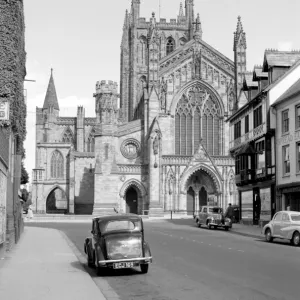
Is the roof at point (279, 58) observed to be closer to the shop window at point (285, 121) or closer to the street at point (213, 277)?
the shop window at point (285, 121)

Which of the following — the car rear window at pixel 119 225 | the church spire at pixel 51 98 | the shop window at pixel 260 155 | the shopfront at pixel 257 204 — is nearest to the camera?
the car rear window at pixel 119 225

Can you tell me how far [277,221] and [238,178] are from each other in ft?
62.8

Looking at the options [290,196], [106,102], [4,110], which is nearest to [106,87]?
[106,102]

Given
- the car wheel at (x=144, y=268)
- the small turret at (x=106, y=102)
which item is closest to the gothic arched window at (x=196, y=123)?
the small turret at (x=106, y=102)

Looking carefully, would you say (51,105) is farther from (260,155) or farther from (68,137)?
(260,155)

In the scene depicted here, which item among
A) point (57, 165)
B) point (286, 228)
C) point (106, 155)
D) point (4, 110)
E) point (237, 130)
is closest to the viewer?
point (4, 110)

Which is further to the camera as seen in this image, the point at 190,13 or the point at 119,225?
the point at 190,13

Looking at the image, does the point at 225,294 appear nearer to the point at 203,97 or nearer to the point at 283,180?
the point at 283,180

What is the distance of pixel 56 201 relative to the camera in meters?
79.4

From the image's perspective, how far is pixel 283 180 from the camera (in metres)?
35.9

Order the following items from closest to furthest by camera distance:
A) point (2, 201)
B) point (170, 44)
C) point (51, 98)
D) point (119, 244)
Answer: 1. point (119, 244)
2. point (2, 201)
3. point (51, 98)
4. point (170, 44)

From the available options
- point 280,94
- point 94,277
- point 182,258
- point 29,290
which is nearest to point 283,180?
point 280,94

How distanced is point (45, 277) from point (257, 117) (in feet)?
96.4

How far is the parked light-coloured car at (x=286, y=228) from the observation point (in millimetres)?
24172
